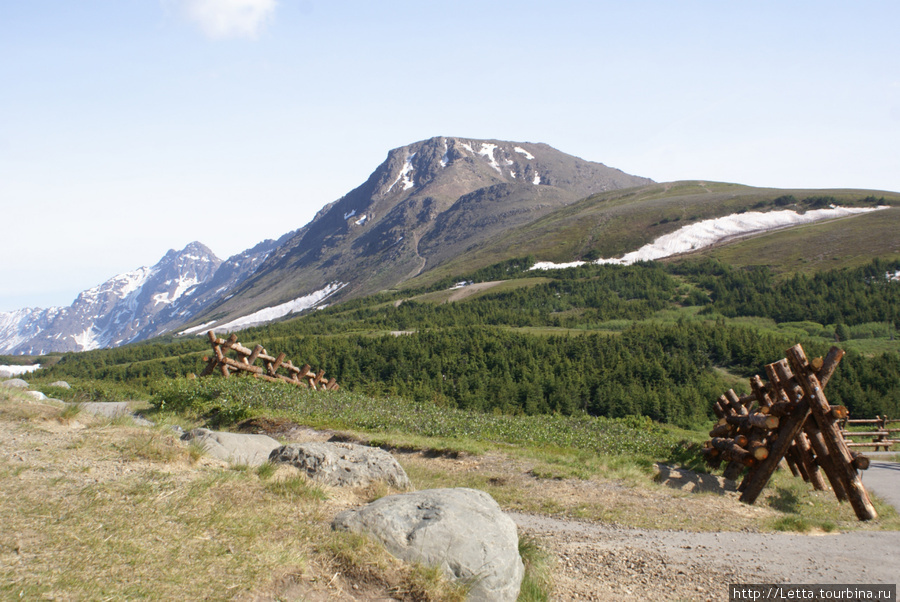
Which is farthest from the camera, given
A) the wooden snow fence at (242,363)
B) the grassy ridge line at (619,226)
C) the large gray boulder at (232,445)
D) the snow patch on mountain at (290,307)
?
the snow patch on mountain at (290,307)

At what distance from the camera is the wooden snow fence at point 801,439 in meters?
9.82

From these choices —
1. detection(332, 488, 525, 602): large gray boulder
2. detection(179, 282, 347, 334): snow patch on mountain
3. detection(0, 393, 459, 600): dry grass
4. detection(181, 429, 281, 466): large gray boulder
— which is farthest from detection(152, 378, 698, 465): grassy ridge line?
detection(179, 282, 347, 334): snow patch on mountain

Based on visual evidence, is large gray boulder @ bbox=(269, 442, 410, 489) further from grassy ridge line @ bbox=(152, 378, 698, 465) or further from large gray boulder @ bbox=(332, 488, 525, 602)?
grassy ridge line @ bbox=(152, 378, 698, 465)

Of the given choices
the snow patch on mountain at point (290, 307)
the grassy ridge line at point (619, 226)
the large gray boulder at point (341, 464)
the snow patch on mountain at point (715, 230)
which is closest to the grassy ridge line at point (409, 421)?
the large gray boulder at point (341, 464)

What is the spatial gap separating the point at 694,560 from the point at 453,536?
3.57 m

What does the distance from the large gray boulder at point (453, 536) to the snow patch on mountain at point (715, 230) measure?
82.9m

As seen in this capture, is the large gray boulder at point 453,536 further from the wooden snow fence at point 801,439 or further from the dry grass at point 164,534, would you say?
the wooden snow fence at point 801,439

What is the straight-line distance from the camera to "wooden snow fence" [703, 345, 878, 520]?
32.2 ft

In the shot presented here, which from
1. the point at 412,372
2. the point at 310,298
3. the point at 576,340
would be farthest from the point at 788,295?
the point at 310,298

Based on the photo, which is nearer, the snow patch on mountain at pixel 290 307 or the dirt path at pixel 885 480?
the dirt path at pixel 885 480

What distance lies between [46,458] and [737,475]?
12.0 m

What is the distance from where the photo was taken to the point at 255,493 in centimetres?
626

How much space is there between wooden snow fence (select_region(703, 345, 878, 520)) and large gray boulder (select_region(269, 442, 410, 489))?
694cm

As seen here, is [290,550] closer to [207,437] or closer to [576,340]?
[207,437]
